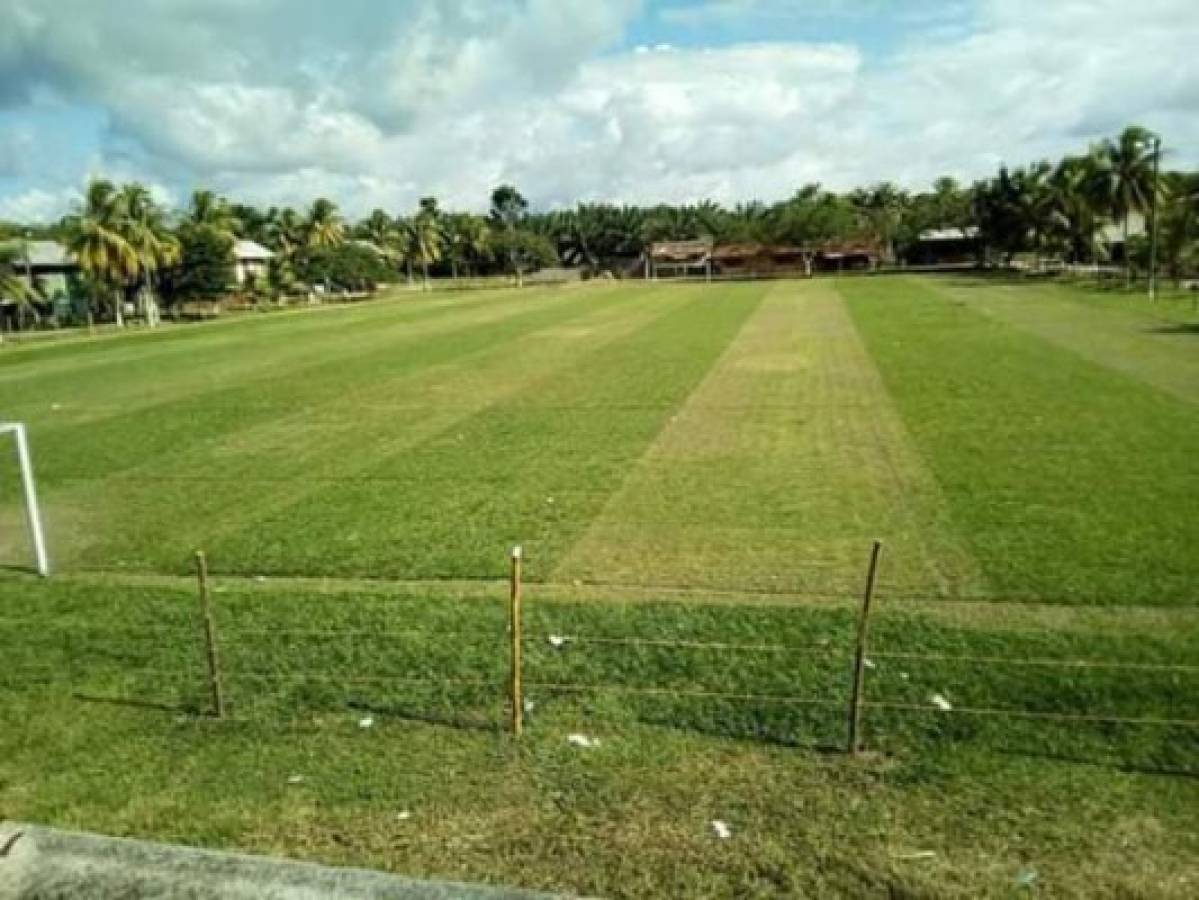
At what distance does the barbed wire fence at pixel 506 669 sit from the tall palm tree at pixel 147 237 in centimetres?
5816

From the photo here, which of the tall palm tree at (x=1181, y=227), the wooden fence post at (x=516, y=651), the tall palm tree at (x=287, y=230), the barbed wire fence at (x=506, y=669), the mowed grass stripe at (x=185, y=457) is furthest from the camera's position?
the tall palm tree at (x=287, y=230)

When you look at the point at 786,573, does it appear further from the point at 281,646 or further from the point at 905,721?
the point at 281,646

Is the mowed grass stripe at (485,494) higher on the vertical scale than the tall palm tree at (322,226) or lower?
lower

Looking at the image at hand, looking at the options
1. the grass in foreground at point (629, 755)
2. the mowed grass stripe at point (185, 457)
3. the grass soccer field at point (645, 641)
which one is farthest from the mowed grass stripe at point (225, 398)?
the grass in foreground at point (629, 755)

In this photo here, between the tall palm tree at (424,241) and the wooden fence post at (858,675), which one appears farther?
the tall palm tree at (424,241)

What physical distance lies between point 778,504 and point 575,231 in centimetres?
12552

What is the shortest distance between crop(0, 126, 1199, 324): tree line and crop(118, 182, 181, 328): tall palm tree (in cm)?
10

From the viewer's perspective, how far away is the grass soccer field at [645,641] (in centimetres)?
525

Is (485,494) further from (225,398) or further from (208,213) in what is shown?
(208,213)

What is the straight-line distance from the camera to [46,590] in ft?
32.3

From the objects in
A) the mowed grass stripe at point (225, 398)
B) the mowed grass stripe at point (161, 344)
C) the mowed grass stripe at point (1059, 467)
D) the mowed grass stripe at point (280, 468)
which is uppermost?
the mowed grass stripe at point (161, 344)

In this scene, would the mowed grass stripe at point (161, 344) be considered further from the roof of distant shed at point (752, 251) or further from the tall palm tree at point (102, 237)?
the roof of distant shed at point (752, 251)

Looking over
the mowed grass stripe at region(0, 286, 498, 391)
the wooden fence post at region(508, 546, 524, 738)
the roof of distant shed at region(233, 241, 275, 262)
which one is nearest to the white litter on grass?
the wooden fence post at region(508, 546, 524, 738)

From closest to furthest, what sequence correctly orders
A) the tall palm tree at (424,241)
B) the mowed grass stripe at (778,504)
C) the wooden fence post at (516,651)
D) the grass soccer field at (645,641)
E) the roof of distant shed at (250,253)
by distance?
the grass soccer field at (645,641) < the wooden fence post at (516,651) < the mowed grass stripe at (778,504) < the roof of distant shed at (250,253) < the tall palm tree at (424,241)
